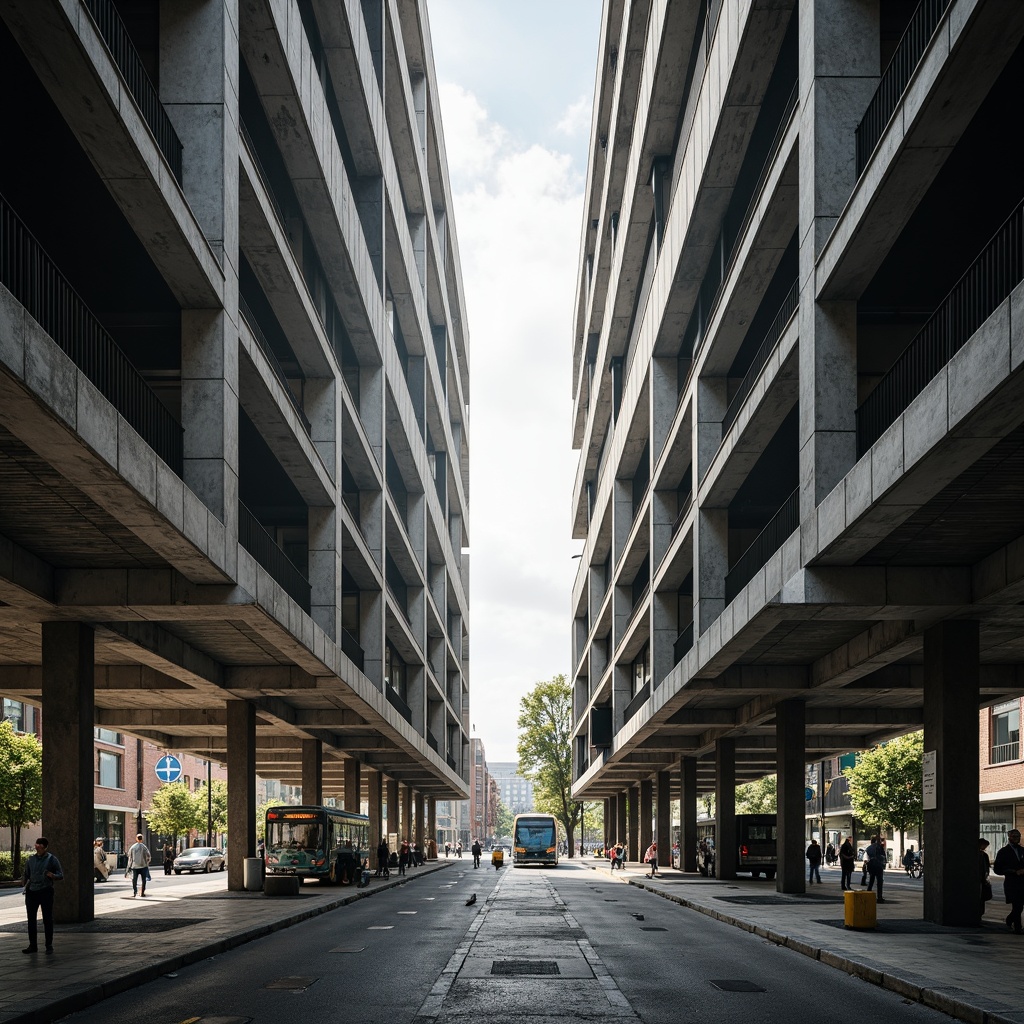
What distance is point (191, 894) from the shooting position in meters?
36.4

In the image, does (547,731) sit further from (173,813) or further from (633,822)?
(173,813)

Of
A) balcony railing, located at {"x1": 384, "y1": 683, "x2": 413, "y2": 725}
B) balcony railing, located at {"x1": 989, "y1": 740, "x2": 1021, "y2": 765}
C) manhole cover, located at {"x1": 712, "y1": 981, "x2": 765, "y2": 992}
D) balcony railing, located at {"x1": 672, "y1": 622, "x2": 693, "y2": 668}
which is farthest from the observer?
balcony railing, located at {"x1": 989, "y1": 740, "x2": 1021, "y2": 765}

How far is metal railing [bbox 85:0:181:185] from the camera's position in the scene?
62.6 ft

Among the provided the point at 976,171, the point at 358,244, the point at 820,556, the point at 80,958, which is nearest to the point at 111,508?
the point at 80,958

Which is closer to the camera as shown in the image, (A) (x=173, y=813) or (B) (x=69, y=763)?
(B) (x=69, y=763)

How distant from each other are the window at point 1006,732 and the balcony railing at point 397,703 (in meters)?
27.5

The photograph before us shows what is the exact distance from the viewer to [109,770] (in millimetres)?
72938

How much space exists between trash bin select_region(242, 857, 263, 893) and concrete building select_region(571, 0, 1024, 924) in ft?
43.0

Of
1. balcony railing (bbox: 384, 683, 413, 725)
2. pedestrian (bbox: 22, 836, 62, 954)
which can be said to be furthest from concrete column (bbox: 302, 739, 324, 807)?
pedestrian (bbox: 22, 836, 62, 954)

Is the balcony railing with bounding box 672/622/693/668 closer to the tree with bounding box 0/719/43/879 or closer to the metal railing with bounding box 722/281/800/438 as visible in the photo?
the metal railing with bounding box 722/281/800/438

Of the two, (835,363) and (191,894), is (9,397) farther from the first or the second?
(191,894)

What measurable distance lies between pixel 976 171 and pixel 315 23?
20.6 meters

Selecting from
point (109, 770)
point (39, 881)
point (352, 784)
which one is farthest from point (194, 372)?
point (109, 770)

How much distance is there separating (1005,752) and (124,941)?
158 feet
